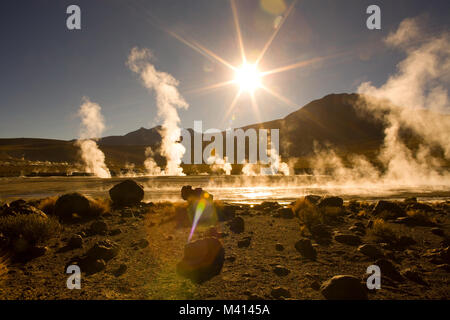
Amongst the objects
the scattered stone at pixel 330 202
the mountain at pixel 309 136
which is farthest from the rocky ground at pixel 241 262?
the mountain at pixel 309 136

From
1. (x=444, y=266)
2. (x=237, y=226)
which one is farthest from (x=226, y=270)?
(x=444, y=266)

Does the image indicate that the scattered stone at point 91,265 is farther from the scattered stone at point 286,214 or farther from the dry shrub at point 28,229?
the scattered stone at point 286,214

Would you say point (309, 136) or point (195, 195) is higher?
point (309, 136)

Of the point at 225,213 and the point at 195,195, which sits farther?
the point at 195,195

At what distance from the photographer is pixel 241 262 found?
6.85m

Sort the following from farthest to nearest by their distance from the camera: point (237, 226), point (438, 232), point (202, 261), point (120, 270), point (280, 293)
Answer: point (237, 226)
point (438, 232)
point (202, 261)
point (120, 270)
point (280, 293)

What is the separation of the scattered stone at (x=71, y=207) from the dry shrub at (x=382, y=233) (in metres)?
11.4

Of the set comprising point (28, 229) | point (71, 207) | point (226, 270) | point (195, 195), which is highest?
point (195, 195)

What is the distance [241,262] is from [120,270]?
294cm

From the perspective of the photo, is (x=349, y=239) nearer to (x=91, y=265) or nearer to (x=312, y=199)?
(x=312, y=199)
